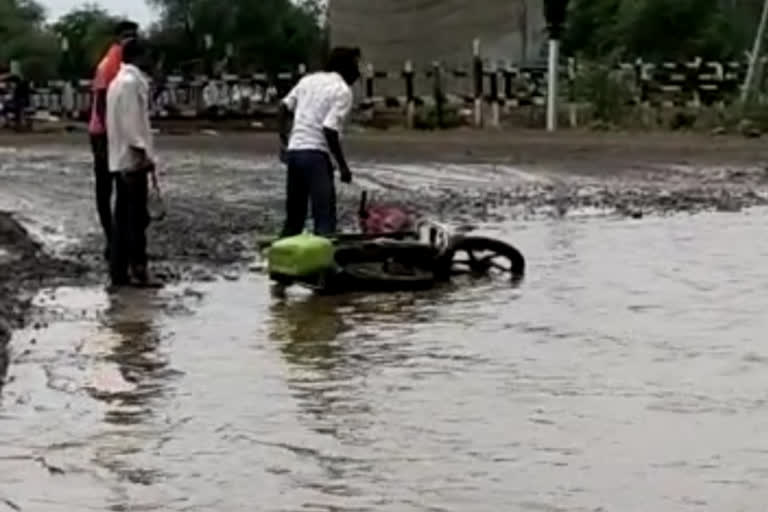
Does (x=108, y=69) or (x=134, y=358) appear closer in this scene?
(x=134, y=358)

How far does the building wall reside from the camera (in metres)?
52.3

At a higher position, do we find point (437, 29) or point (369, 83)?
point (437, 29)

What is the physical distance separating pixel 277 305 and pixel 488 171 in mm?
13446

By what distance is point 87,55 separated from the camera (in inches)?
2685

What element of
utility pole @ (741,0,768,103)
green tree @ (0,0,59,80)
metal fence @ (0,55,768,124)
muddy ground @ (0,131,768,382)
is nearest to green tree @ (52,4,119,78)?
green tree @ (0,0,59,80)

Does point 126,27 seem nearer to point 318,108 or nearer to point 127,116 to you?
point 127,116

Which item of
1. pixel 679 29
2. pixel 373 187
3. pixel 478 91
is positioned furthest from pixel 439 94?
pixel 679 29

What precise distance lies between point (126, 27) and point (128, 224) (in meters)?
1.20

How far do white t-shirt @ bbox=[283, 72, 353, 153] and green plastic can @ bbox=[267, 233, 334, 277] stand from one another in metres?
1.16

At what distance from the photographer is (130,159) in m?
13.2

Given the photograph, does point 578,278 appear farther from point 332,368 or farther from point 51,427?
point 51,427

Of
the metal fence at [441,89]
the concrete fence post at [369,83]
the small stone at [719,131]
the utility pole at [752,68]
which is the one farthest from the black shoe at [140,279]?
the concrete fence post at [369,83]

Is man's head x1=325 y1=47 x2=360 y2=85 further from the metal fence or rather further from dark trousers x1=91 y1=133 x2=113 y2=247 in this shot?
the metal fence

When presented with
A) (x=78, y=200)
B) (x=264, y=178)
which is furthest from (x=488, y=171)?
(x=78, y=200)
